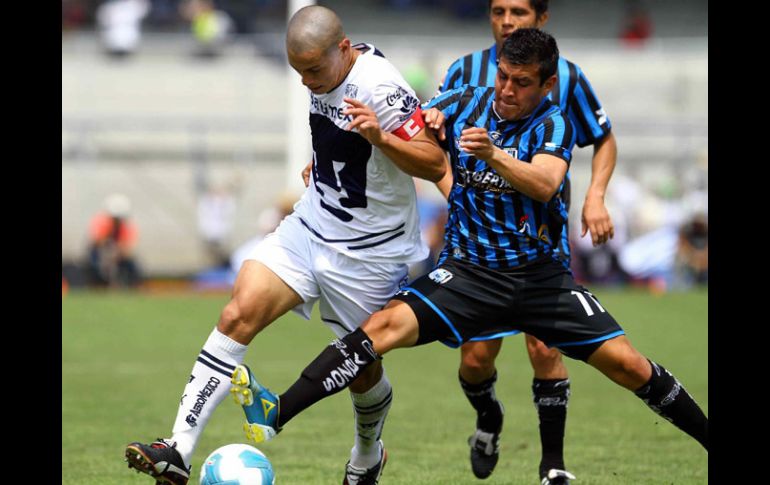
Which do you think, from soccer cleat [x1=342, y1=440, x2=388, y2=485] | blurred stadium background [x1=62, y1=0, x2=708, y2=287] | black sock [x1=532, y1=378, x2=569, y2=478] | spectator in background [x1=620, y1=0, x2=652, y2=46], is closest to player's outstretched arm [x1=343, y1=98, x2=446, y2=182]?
black sock [x1=532, y1=378, x2=569, y2=478]

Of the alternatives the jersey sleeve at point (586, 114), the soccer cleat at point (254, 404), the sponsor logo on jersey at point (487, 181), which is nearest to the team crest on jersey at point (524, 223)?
the sponsor logo on jersey at point (487, 181)

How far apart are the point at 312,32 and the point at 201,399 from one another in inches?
77.4

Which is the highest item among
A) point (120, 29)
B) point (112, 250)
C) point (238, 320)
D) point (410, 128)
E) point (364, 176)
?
point (120, 29)

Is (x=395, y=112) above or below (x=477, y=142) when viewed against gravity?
above

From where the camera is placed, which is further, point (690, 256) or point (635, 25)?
point (635, 25)

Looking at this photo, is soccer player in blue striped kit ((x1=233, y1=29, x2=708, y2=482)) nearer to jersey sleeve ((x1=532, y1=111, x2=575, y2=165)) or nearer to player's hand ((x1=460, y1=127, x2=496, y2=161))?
jersey sleeve ((x1=532, y1=111, x2=575, y2=165))

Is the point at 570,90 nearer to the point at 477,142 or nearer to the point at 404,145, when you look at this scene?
the point at 404,145

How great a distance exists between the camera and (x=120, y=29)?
26906 millimetres

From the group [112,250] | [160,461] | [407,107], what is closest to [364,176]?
[407,107]

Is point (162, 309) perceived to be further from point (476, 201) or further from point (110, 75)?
point (476, 201)

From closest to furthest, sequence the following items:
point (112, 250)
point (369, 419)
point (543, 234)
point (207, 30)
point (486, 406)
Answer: point (543, 234) → point (369, 419) → point (486, 406) → point (112, 250) → point (207, 30)

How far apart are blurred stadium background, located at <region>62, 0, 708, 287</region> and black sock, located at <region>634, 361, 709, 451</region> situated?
16490 millimetres

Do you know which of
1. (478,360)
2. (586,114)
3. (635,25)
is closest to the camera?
(586,114)

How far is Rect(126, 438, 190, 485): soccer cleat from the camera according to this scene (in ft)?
19.4
